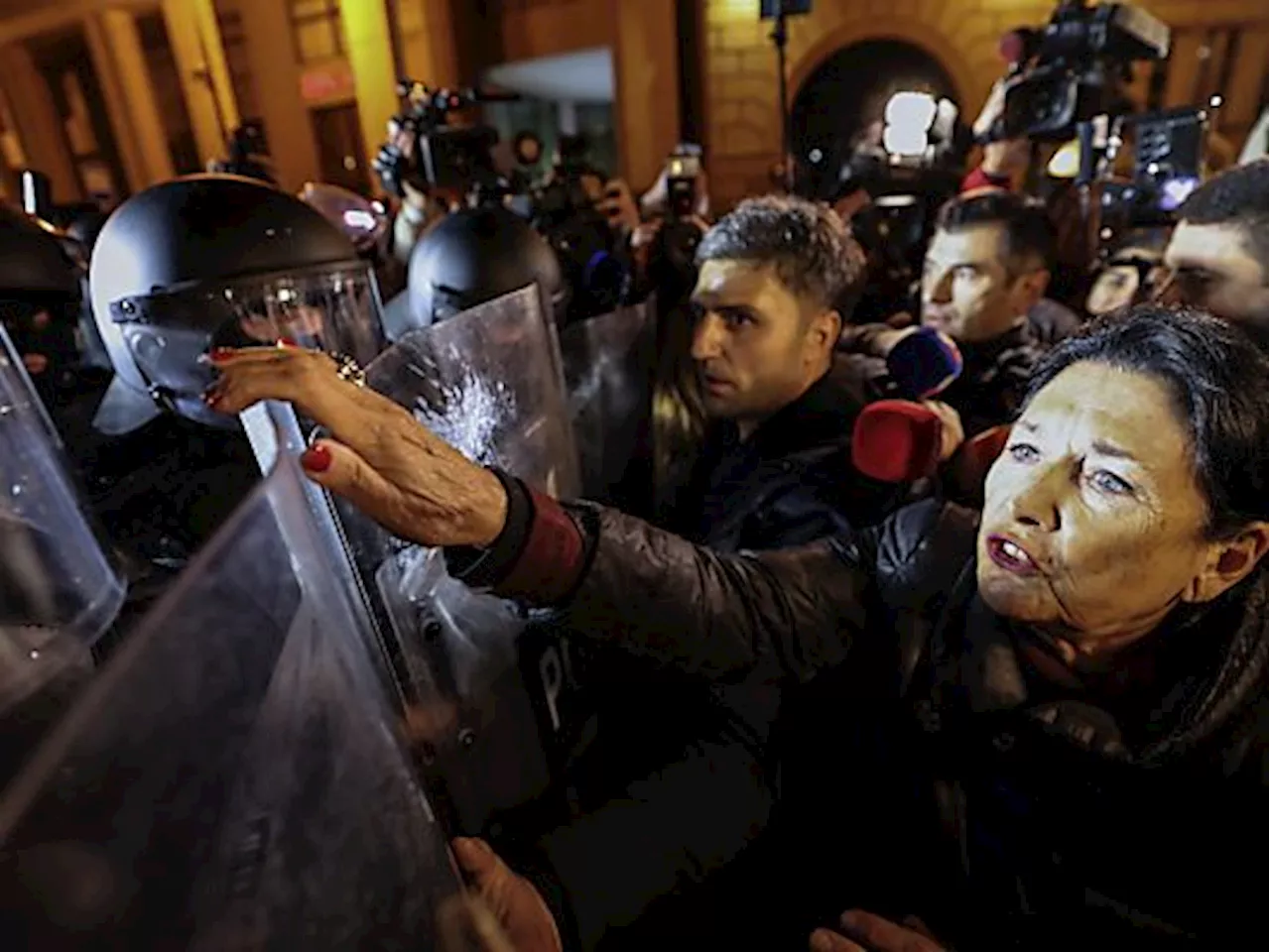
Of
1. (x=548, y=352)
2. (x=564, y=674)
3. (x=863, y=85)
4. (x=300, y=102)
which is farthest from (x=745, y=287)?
(x=300, y=102)

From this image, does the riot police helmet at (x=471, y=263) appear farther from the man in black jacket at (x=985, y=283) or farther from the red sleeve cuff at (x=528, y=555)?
the red sleeve cuff at (x=528, y=555)

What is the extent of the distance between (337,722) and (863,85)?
334 inches

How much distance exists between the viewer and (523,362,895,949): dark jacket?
0.88 meters

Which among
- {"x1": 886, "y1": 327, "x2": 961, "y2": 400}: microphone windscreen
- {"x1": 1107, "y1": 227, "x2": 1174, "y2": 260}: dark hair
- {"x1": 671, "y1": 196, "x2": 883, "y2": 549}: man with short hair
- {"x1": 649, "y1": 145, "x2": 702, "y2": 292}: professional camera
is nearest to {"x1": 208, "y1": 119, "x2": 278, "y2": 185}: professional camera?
{"x1": 649, "y1": 145, "x2": 702, "y2": 292}: professional camera

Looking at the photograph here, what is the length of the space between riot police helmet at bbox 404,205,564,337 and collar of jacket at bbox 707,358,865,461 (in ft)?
2.61

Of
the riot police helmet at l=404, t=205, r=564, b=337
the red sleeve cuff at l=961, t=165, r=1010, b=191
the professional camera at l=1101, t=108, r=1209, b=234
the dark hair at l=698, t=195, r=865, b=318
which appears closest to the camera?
the dark hair at l=698, t=195, r=865, b=318

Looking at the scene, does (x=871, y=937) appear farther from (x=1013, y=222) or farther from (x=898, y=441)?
(x=1013, y=222)

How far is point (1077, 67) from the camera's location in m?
2.40

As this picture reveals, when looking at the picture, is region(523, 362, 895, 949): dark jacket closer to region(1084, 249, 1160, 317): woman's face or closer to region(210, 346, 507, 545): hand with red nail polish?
region(210, 346, 507, 545): hand with red nail polish

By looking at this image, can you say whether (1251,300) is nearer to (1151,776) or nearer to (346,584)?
(1151,776)

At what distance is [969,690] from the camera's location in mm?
841

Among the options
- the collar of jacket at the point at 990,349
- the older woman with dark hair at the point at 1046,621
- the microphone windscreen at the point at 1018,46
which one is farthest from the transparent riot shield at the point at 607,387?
the microphone windscreen at the point at 1018,46

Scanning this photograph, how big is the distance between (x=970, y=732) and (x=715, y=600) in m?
0.30

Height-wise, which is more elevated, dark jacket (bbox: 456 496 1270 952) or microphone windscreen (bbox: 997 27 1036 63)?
microphone windscreen (bbox: 997 27 1036 63)
